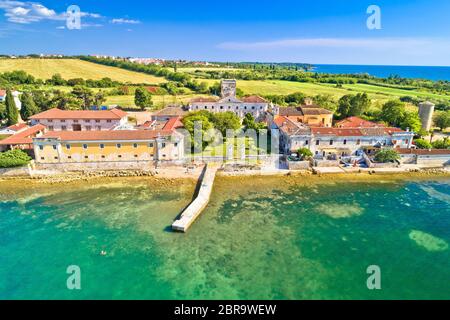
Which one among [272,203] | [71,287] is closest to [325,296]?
[272,203]

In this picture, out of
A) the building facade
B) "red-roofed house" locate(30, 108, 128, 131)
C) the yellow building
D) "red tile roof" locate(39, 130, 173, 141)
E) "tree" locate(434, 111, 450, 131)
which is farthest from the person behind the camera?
"tree" locate(434, 111, 450, 131)

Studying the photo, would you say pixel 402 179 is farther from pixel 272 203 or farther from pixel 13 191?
pixel 13 191

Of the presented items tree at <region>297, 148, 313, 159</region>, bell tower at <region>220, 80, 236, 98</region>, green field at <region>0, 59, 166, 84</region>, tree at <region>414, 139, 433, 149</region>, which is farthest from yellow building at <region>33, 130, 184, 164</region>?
green field at <region>0, 59, 166, 84</region>

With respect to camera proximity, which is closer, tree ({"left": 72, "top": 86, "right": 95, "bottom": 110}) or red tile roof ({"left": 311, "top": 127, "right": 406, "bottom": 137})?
red tile roof ({"left": 311, "top": 127, "right": 406, "bottom": 137})

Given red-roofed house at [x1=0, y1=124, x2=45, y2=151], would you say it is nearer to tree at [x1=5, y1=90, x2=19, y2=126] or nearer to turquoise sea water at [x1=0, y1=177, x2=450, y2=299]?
turquoise sea water at [x1=0, y1=177, x2=450, y2=299]

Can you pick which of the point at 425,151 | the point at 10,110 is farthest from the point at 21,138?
the point at 425,151
